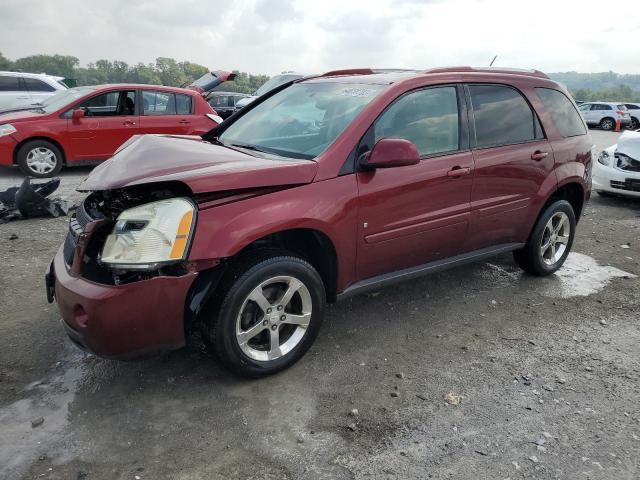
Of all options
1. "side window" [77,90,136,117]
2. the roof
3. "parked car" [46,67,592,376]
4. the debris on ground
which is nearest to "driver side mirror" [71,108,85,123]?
"side window" [77,90,136,117]

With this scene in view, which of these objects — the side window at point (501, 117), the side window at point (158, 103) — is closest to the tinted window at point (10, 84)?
the side window at point (158, 103)

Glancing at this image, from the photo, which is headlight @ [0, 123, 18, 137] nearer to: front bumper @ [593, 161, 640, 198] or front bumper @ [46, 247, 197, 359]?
front bumper @ [46, 247, 197, 359]

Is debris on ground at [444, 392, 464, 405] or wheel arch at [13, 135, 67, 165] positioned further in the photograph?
wheel arch at [13, 135, 67, 165]

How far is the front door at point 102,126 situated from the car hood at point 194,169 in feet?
19.8

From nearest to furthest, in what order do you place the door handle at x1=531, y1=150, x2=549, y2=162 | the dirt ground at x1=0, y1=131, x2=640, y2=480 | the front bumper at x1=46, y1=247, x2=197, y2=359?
the dirt ground at x1=0, y1=131, x2=640, y2=480 → the front bumper at x1=46, y1=247, x2=197, y2=359 → the door handle at x1=531, y1=150, x2=549, y2=162

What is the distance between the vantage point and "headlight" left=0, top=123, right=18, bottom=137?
808 centimetres

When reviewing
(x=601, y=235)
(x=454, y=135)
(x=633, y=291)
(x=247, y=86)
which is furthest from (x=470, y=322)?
(x=247, y=86)

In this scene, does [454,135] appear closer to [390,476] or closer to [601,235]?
[390,476]

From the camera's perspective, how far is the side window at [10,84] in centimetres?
1262

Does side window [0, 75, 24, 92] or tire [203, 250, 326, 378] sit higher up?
side window [0, 75, 24, 92]

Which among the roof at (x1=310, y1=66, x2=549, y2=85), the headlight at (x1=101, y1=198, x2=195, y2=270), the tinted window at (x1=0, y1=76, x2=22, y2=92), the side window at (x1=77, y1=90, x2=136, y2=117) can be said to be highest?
the tinted window at (x1=0, y1=76, x2=22, y2=92)

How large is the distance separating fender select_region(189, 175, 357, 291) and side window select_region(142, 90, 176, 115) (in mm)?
6976

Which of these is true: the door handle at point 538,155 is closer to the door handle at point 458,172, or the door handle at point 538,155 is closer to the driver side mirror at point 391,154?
the door handle at point 458,172

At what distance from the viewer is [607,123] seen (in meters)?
26.5
